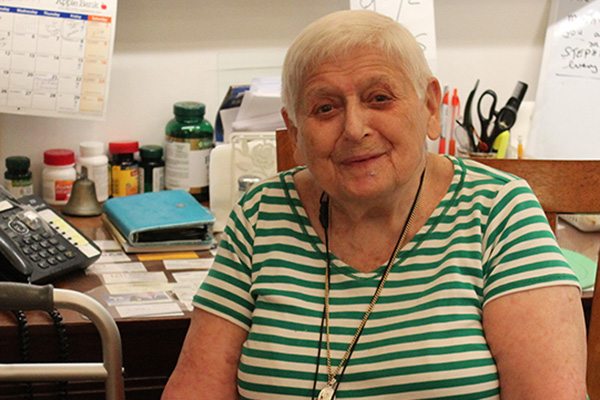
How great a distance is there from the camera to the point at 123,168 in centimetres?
197

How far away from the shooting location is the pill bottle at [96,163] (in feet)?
6.30

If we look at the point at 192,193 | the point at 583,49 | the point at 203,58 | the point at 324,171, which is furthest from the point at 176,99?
the point at 583,49

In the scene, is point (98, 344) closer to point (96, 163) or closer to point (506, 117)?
point (96, 163)

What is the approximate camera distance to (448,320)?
1.08 metres

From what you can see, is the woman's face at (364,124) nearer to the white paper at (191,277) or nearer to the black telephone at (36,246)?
the white paper at (191,277)

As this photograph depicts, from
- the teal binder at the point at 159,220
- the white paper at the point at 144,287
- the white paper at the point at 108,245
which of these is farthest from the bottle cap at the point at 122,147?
the white paper at the point at 144,287

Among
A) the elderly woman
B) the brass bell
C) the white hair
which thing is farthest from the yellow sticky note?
the white hair

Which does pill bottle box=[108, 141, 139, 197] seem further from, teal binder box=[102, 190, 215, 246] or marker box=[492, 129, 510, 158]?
marker box=[492, 129, 510, 158]

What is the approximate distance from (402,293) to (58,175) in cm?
111

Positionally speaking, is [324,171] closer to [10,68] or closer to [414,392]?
[414,392]

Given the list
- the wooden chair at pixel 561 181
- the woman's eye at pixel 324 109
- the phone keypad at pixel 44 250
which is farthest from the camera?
the phone keypad at pixel 44 250

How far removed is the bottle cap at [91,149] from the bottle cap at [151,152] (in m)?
0.10

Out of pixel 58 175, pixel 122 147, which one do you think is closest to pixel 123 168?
pixel 122 147

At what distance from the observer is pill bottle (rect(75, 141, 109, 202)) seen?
6.30ft
